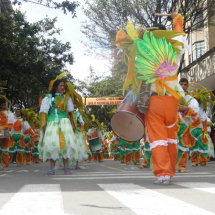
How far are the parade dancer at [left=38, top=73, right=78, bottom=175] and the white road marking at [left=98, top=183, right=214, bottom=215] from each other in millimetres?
3403

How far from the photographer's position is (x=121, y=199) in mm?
3943

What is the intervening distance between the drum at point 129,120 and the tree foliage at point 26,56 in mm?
14916

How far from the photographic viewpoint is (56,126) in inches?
322

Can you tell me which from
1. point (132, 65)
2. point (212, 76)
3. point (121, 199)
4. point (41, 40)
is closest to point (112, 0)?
point (41, 40)

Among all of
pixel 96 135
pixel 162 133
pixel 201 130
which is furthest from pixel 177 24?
pixel 96 135

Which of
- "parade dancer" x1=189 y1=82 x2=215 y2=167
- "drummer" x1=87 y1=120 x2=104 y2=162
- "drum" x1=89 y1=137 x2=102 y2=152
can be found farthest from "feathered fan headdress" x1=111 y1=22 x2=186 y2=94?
"drummer" x1=87 y1=120 x2=104 y2=162

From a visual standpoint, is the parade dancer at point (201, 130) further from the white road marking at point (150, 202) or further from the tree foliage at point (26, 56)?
the tree foliage at point (26, 56)

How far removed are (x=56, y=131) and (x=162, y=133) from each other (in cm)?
311

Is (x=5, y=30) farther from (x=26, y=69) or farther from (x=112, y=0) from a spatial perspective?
(x=112, y=0)

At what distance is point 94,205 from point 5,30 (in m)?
17.9

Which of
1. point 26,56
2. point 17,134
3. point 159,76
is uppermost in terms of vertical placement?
point 26,56

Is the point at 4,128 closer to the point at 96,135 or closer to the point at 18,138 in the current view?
the point at 18,138

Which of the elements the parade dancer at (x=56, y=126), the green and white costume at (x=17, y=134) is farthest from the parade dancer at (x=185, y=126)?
the green and white costume at (x=17, y=134)

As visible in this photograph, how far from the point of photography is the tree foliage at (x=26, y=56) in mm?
20633
